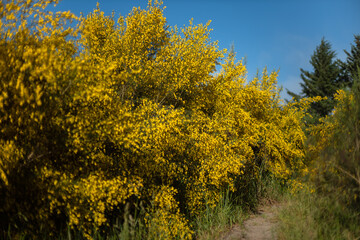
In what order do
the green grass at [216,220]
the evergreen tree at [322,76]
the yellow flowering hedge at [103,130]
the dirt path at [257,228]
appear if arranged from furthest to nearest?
the evergreen tree at [322,76], the green grass at [216,220], the dirt path at [257,228], the yellow flowering hedge at [103,130]

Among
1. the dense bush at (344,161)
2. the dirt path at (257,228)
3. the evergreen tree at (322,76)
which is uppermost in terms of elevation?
the evergreen tree at (322,76)

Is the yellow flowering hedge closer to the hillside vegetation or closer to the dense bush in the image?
the hillside vegetation

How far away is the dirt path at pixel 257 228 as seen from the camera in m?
8.02

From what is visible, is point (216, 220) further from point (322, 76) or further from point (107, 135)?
point (322, 76)

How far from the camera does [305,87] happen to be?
34.4 meters

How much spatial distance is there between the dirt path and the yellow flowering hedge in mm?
1405

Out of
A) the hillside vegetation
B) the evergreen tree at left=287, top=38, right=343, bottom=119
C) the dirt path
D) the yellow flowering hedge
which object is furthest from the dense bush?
the evergreen tree at left=287, top=38, right=343, bottom=119

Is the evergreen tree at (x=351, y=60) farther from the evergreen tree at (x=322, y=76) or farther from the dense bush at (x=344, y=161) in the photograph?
the dense bush at (x=344, y=161)

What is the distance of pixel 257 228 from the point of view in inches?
356

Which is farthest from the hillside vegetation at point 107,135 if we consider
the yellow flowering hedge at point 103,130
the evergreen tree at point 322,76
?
the evergreen tree at point 322,76

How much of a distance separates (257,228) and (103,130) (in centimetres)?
623

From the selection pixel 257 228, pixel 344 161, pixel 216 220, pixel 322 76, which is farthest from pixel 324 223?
pixel 322 76

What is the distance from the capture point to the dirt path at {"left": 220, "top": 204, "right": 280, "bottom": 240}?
26.3ft

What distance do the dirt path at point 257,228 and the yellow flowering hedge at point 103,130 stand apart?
1.40 metres
